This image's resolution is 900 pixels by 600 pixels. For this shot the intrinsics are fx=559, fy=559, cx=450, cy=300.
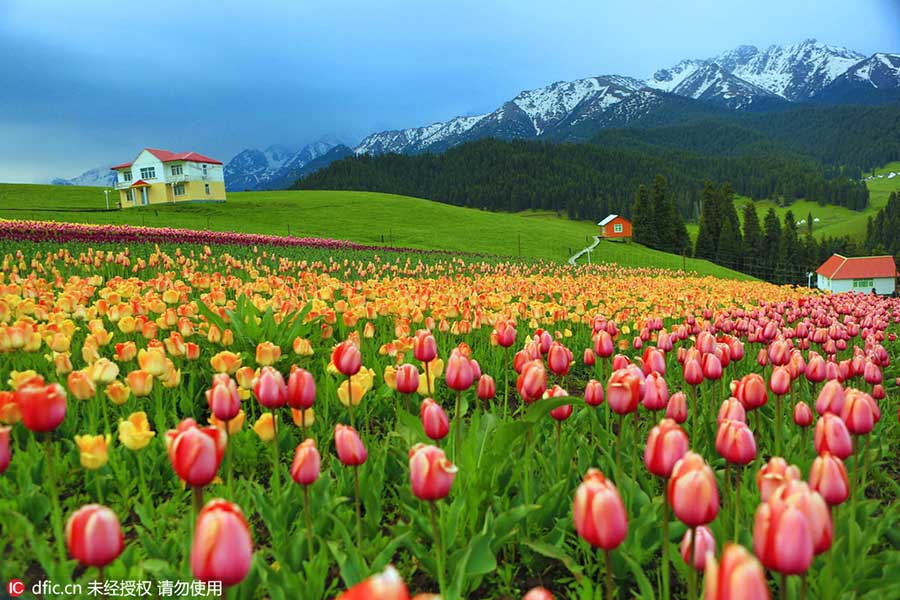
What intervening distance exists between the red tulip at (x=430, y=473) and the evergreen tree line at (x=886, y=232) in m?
139

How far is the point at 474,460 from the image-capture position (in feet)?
9.13

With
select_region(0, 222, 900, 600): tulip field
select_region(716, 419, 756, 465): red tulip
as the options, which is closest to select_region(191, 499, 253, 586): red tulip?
select_region(0, 222, 900, 600): tulip field

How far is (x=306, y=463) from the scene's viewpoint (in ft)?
6.75

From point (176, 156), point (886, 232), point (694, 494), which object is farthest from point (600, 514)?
point (886, 232)

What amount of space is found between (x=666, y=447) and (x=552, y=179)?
158 metres

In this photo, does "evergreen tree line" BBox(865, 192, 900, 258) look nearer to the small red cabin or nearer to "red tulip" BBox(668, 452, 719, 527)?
the small red cabin

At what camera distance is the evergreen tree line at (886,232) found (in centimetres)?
11394

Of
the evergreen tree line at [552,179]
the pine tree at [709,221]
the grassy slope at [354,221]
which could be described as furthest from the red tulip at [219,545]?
the evergreen tree line at [552,179]

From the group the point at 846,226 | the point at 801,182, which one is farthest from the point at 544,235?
the point at 801,182

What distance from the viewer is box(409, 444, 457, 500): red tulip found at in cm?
179

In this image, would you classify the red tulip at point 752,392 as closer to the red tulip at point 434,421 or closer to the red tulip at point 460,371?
the red tulip at point 460,371

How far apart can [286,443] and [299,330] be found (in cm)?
155

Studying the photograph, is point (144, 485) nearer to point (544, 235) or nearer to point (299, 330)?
point (299, 330)

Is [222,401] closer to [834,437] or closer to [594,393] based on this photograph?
[594,393]
